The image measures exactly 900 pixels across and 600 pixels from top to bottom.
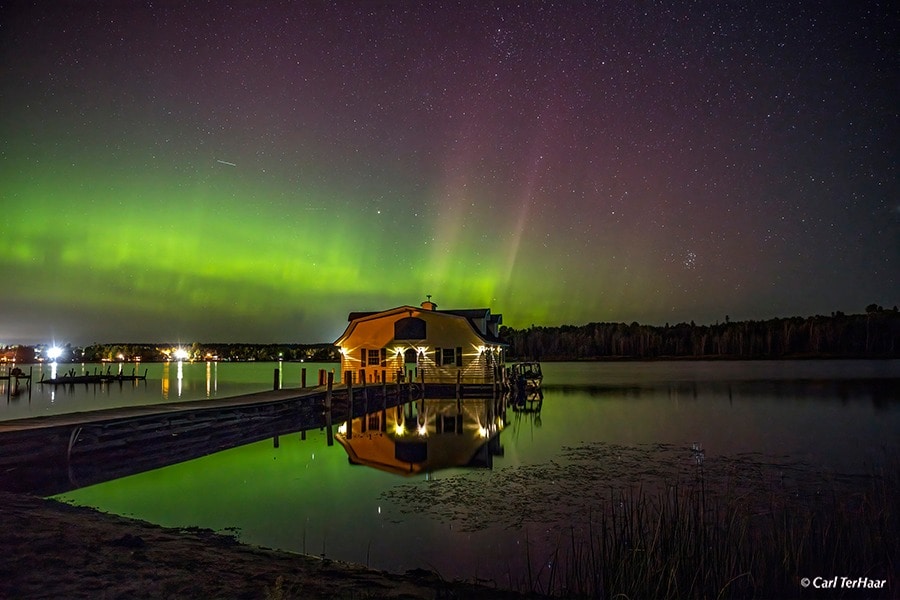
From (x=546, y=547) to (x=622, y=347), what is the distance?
587 feet

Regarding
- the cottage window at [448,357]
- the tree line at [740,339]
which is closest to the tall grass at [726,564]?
the cottage window at [448,357]

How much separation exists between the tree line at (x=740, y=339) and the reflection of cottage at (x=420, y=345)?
238ft

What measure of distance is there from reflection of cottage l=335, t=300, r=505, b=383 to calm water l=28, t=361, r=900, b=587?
38.7 feet

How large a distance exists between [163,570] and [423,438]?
56.4 feet

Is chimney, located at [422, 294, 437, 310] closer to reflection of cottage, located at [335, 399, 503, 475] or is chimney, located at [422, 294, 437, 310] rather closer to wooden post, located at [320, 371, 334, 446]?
reflection of cottage, located at [335, 399, 503, 475]

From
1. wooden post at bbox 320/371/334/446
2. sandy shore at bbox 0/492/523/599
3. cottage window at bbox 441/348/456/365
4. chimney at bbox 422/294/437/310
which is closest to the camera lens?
Result: sandy shore at bbox 0/492/523/599

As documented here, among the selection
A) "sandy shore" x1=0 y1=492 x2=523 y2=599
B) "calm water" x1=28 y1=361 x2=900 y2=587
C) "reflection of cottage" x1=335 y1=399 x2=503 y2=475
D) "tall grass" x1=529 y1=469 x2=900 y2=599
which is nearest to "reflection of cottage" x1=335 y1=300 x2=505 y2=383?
"reflection of cottage" x1=335 y1=399 x2=503 y2=475

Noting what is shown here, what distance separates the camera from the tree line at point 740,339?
5600 inches

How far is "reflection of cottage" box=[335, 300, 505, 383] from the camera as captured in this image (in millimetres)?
42656

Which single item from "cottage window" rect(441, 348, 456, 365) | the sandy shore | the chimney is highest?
the chimney

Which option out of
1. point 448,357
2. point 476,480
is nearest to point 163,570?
point 476,480

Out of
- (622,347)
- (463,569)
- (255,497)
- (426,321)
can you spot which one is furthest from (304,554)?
(622,347)

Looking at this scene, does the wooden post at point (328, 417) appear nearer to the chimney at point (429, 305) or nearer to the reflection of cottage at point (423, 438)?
the reflection of cottage at point (423, 438)

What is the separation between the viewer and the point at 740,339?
6280 inches
